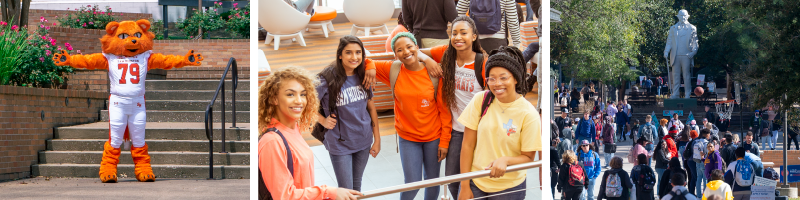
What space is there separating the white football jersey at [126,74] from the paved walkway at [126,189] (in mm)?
719

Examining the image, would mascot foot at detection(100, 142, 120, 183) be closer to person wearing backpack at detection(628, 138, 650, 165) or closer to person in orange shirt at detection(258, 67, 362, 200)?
person in orange shirt at detection(258, 67, 362, 200)

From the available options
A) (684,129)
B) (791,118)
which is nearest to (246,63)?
(684,129)

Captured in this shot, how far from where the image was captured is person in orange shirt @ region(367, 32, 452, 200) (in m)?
2.34

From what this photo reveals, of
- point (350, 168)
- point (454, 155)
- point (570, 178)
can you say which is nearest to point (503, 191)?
point (454, 155)

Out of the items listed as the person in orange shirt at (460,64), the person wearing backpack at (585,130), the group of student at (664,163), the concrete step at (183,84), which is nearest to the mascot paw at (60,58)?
the concrete step at (183,84)

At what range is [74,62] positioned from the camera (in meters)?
5.00

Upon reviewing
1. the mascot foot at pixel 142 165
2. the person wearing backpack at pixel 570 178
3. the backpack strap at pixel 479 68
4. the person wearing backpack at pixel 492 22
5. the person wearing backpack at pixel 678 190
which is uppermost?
the person wearing backpack at pixel 492 22

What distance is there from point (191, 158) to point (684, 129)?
616 cm

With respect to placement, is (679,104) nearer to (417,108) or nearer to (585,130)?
(585,130)

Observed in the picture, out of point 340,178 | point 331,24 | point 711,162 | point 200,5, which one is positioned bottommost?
point 711,162

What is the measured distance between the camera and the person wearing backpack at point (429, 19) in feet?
8.45

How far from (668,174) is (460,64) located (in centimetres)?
585

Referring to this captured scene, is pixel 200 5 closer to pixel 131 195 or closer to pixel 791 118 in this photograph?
pixel 131 195

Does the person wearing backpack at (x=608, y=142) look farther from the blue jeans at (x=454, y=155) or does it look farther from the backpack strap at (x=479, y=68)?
the backpack strap at (x=479, y=68)
